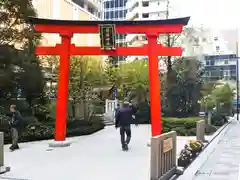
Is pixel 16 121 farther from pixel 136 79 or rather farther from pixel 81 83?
pixel 136 79

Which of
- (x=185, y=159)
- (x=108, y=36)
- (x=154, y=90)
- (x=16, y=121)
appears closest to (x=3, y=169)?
(x=16, y=121)

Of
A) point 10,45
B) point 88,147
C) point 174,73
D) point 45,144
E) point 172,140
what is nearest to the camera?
point 172,140

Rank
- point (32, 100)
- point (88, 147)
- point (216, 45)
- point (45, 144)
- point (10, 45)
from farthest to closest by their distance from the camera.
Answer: point (216, 45)
point (32, 100)
point (10, 45)
point (45, 144)
point (88, 147)

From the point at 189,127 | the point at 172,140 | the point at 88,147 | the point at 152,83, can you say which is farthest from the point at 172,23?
the point at 189,127

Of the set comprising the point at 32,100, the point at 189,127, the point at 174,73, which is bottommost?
the point at 189,127

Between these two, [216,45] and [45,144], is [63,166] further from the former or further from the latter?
[216,45]

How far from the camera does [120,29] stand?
1481 centimetres

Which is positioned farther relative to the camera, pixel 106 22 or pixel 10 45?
pixel 10 45

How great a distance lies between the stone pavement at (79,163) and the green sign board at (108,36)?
397 cm

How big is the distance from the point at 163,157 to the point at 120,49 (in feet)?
26.4

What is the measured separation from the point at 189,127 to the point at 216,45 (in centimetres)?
6778

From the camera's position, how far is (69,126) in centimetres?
1903

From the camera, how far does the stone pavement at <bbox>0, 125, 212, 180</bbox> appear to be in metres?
8.53

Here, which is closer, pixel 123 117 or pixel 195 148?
pixel 195 148
